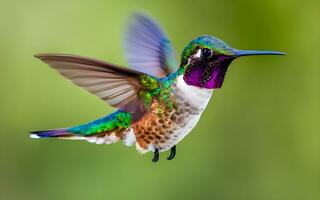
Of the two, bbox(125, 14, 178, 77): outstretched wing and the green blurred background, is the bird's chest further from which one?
the green blurred background

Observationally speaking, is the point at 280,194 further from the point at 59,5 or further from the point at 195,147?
the point at 59,5

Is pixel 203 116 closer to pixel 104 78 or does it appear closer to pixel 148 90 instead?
pixel 148 90

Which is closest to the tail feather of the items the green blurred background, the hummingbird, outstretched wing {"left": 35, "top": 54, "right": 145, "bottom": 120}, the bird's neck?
the hummingbird

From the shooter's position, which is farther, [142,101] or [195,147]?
[195,147]

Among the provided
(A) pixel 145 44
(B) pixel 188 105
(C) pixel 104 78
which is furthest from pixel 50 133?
(A) pixel 145 44

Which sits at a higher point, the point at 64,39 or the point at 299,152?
the point at 64,39

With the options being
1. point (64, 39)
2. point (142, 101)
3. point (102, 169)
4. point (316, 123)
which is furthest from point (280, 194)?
point (142, 101)

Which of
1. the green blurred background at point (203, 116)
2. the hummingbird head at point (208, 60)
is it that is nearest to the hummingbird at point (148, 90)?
the hummingbird head at point (208, 60)

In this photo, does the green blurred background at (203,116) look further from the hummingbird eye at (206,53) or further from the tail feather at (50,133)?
the hummingbird eye at (206,53)
